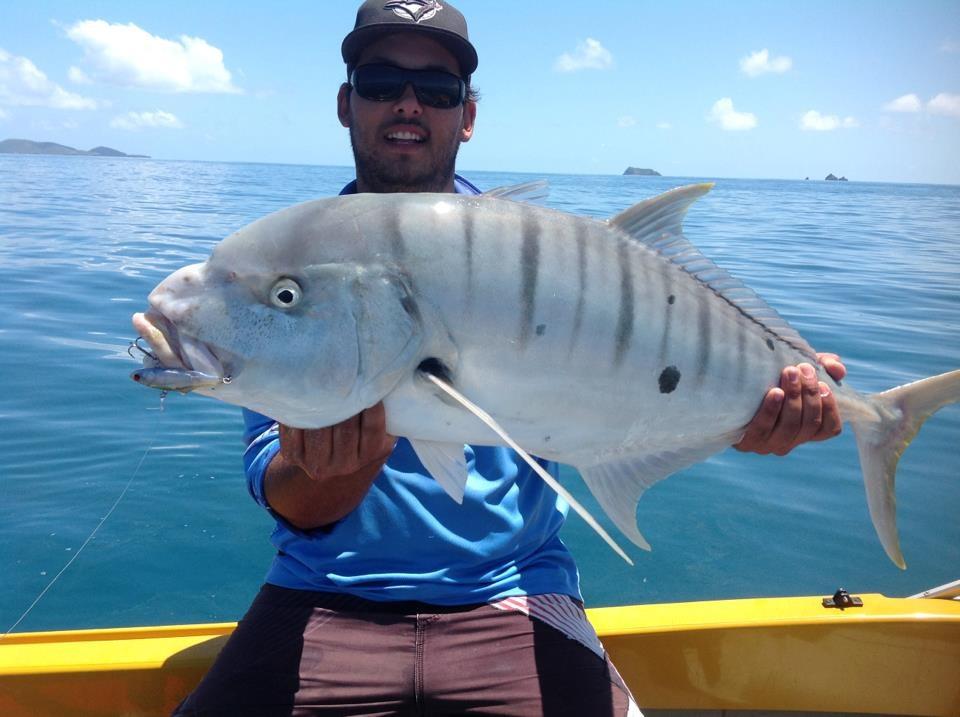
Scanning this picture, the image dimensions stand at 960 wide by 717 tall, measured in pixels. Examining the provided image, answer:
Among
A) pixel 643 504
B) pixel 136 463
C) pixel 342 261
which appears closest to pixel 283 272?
pixel 342 261

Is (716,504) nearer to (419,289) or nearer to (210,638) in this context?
(210,638)

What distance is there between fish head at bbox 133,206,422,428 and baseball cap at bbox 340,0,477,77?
4.94 ft

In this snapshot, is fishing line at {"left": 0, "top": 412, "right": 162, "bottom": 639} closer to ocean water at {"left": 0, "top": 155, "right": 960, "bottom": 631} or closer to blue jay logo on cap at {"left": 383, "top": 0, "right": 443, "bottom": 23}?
ocean water at {"left": 0, "top": 155, "right": 960, "bottom": 631}

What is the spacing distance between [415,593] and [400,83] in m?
1.88

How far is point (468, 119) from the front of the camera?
340 cm

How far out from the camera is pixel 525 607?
2467 millimetres

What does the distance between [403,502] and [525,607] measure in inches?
20.9

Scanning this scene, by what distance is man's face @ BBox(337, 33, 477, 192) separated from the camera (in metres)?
2.93

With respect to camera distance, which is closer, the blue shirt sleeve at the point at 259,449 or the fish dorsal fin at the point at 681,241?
the fish dorsal fin at the point at 681,241

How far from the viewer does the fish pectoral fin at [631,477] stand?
84.0 inches

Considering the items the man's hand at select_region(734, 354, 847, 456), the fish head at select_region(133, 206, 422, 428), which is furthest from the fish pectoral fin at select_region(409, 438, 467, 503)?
the man's hand at select_region(734, 354, 847, 456)

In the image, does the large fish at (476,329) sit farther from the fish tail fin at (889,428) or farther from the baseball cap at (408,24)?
the baseball cap at (408,24)

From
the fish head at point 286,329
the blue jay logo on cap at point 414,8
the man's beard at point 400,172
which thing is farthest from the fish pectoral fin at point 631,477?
the blue jay logo on cap at point 414,8

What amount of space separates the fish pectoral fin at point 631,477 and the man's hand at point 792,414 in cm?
13
